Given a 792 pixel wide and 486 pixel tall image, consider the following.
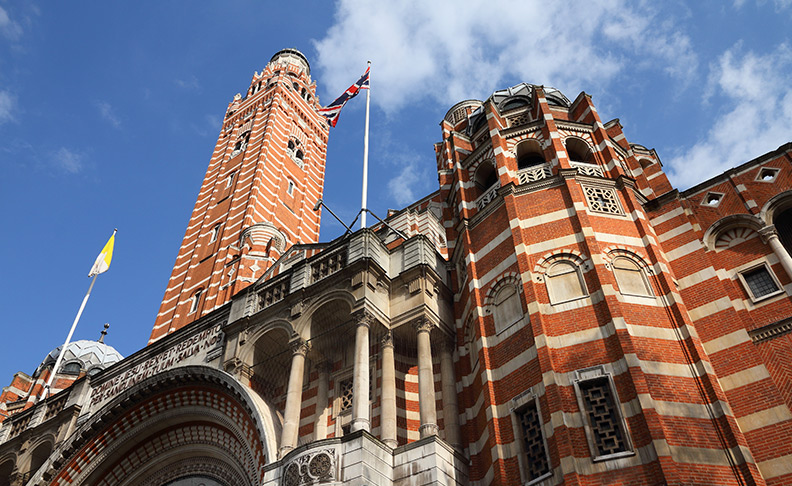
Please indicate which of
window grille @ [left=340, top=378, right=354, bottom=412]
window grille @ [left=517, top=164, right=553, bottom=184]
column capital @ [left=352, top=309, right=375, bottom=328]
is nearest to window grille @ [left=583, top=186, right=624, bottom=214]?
window grille @ [left=517, top=164, right=553, bottom=184]

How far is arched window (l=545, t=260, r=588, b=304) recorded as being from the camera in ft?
55.8

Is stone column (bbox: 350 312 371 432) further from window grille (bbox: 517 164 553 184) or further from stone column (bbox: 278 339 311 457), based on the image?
window grille (bbox: 517 164 553 184)

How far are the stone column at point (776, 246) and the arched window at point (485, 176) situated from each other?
897 centimetres

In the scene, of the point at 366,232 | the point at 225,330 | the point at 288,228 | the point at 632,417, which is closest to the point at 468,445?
the point at 632,417

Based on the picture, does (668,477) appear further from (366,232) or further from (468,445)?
(366,232)

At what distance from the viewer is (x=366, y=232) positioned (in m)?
20.6

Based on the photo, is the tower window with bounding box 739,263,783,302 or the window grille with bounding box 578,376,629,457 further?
the tower window with bounding box 739,263,783,302

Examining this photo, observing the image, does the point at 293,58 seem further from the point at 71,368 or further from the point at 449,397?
the point at 449,397

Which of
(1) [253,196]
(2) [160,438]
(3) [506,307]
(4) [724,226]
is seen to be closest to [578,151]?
(4) [724,226]

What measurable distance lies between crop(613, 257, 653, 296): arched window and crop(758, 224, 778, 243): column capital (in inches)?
146

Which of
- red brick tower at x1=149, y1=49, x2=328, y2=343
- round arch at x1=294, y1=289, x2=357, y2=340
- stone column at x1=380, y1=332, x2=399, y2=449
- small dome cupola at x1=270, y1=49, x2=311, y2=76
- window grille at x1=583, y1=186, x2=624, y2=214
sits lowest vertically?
stone column at x1=380, y1=332, x2=399, y2=449

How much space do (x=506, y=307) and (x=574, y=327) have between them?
2.46 meters

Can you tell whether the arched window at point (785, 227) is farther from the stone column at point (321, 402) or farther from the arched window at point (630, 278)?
the stone column at point (321, 402)

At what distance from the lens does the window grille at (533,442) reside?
14500 millimetres
